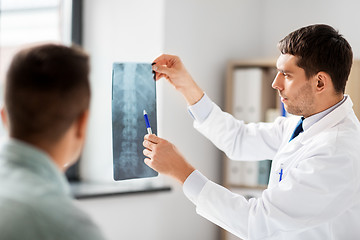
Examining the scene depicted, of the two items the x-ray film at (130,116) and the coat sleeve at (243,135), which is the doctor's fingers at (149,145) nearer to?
the x-ray film at (130,116)

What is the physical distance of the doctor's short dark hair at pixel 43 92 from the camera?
820mm

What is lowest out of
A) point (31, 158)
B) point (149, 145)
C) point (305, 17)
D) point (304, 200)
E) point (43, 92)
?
point (304, 200)

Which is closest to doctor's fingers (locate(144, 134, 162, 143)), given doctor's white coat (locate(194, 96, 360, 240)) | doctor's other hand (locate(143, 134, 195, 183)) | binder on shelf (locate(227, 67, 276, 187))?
doctor's other hand (locate(143, 134, 195, 183))

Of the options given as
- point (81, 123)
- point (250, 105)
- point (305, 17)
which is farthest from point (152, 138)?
point (305, 17)

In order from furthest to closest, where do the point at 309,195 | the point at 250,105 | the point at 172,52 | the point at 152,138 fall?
the point at 250,105 → the point at 172,52 → the point at 152,138 → the point at 309,195

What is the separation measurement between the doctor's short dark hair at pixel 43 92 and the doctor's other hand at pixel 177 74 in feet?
2.97

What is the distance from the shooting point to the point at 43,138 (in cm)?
84

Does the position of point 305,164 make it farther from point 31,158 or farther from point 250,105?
point 250,105

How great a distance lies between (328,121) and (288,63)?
0.23 m

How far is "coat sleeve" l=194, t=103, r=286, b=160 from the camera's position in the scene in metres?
1.97

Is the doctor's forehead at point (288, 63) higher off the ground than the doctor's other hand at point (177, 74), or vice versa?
the doctor's forehead at point (288, 63)

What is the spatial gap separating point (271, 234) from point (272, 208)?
93 mm

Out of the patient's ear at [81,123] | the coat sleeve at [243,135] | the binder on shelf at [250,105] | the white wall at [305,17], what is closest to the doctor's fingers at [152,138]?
the coat sleeve at [243,135]

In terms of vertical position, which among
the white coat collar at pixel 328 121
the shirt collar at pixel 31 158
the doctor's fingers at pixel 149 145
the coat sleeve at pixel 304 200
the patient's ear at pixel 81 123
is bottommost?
the coat sleeve at pixel 304 200
